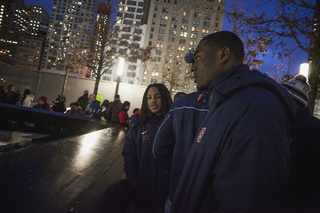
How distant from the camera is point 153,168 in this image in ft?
6.41

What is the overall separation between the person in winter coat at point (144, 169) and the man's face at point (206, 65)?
1084mm

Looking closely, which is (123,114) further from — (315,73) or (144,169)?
(315,73)

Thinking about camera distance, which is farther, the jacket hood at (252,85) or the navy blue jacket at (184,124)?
the navy blue jacket at (184,124)

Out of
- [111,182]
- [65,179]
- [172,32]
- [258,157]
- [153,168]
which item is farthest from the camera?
[172,32]

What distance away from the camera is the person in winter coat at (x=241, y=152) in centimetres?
70

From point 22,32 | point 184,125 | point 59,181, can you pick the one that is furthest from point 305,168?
point 22,32

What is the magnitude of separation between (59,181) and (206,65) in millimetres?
1521

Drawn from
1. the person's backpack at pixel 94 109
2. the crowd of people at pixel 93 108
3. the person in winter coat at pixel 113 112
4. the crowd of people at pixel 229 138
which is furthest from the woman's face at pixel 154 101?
the person's backpack at pixel 94 109

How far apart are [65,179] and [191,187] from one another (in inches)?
48.2

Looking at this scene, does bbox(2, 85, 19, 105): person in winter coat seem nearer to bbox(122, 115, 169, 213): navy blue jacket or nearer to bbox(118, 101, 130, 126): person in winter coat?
bbox(118, 101, 130, 126): person in winter coat

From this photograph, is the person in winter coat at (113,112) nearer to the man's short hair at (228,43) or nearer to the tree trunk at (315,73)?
the man's short hair at (228,43)

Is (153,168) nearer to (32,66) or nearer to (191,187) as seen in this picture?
(191,187)

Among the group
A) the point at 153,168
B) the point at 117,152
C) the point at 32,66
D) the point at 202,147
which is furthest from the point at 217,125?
the point at 32,66

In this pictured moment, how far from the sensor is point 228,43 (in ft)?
3.90
